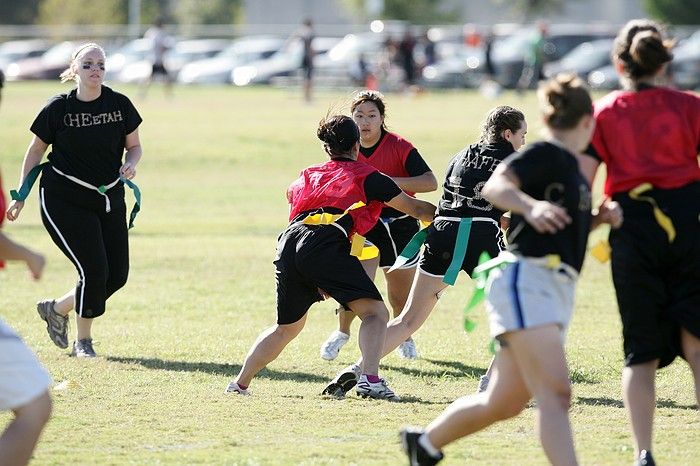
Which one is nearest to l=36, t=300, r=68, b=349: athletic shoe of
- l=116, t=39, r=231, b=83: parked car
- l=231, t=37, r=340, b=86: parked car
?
l=116, t=39, r=231, b=83: parked car

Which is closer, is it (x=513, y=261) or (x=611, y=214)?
(x=513, y=261)

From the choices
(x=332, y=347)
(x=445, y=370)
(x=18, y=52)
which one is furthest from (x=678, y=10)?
(x=445, y=370)

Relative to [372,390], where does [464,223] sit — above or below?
above

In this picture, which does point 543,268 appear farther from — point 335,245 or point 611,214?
point 335,245

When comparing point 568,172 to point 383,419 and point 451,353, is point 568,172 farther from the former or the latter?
point 451,353

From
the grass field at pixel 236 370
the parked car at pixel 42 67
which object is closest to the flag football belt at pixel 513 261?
the grass field at pixel 236 370

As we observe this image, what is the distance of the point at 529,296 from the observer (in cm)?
516

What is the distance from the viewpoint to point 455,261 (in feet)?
26.9

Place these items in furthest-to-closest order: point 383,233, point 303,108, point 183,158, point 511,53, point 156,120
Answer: point 511,53
point 303,108
point 156,120
point 183,158
point 383,233

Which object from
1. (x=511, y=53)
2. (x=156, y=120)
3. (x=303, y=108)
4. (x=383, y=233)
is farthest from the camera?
(x=511, y=53)

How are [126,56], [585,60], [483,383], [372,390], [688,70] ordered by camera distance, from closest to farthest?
[372,390], [483,383], [688,70], [585,60], [126,56]

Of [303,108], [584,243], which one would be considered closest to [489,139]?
[584,243]

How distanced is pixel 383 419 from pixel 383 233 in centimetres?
243

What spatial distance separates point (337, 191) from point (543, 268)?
2534 millimetres
